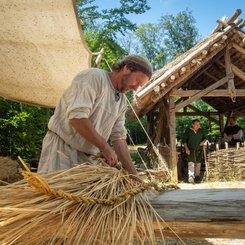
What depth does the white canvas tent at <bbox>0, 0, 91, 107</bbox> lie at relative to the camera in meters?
2.92

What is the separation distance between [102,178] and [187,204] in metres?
0.35

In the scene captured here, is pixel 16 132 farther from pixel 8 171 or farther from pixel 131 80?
pixel 131 80

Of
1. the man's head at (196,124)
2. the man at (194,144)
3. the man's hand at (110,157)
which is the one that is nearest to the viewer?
the man's hand at (110,157)

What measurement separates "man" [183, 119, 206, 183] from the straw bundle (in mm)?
6897

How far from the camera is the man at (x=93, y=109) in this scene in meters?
1.86

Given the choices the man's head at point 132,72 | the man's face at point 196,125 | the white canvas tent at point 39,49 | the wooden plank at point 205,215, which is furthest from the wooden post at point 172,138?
the wooden plank at point 205,215

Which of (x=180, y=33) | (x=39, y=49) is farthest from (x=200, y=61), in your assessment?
(x=180, y=33)

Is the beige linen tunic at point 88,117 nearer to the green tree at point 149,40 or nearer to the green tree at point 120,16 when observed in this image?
the green tree at point 120,16

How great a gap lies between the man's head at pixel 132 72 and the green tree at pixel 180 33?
1529 inches

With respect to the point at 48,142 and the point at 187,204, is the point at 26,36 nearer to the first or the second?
the point at 48,142

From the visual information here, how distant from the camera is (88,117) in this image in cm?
194

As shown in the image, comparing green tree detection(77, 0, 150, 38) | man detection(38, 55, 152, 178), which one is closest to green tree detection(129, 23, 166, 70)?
green tree detection(77, 0, 150, 38)

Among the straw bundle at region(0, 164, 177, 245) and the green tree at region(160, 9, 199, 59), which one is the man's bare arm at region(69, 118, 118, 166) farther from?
the green tree at region(160, 9, 199, 59)

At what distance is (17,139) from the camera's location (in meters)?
6.94
